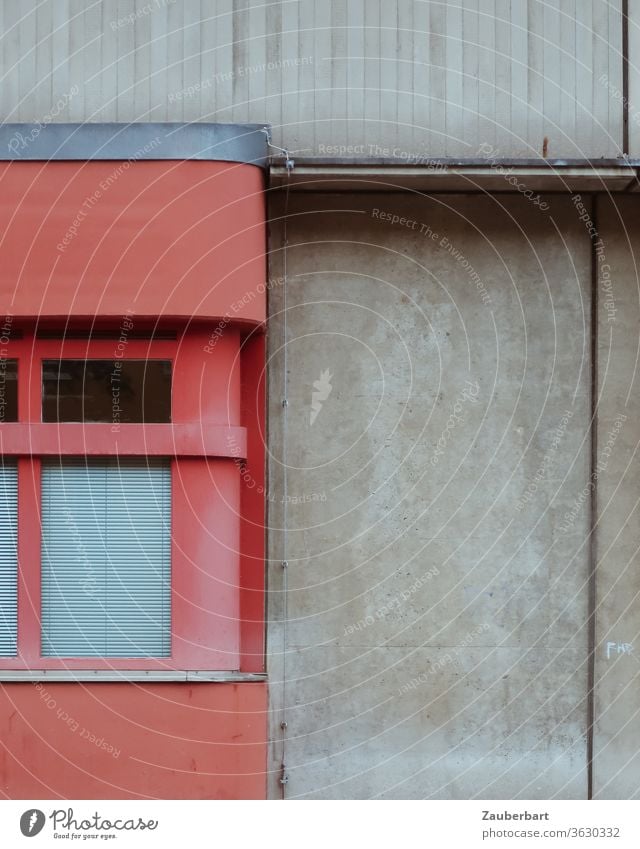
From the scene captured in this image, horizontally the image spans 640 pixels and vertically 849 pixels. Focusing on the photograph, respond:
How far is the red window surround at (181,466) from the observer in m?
8.61

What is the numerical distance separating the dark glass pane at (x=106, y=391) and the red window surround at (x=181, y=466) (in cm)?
7

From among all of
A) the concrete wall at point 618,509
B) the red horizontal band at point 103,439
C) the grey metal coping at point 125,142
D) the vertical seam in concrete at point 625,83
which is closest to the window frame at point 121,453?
the red horizontal band at point 103,439

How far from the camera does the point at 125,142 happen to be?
8703 mm

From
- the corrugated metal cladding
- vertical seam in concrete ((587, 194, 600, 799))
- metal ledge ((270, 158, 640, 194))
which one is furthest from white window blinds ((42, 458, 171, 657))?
vertical seam in concrete ((587, 194, 600, 799))

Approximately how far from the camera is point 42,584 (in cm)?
876

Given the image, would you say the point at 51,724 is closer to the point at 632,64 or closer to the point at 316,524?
the point at 316,524

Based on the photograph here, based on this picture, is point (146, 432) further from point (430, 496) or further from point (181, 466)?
point (430, 496)

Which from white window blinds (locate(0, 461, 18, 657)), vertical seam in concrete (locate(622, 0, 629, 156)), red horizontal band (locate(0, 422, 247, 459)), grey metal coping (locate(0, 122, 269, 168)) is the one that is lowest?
white window blinds (locate(0, 461, 18, 657))

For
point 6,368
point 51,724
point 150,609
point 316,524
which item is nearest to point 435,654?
point 316,524

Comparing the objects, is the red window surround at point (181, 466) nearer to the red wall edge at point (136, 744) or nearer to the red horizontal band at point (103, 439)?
the red horizontal band at point (103, 439)

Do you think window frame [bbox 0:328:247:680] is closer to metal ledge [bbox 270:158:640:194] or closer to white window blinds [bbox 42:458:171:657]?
white window blinds [bbox 42:458:171:657]

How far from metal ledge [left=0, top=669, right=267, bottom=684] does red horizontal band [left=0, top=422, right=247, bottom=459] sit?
158cm

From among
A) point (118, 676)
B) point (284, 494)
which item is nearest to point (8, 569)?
point (118, 676)

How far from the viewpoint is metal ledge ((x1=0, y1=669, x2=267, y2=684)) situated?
855cm
